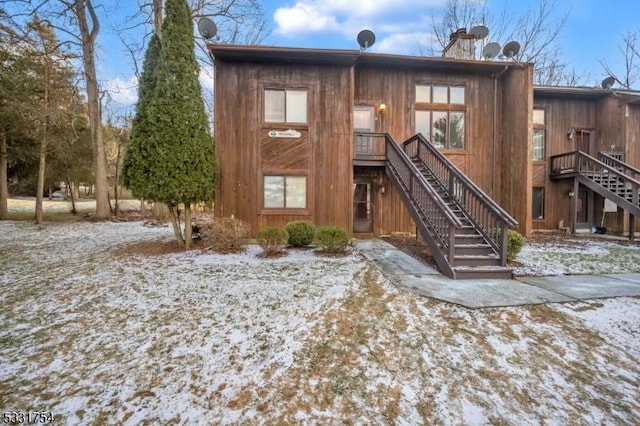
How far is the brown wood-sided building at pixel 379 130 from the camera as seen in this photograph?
9.60 metres

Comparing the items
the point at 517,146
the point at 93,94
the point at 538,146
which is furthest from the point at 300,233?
the point at 93,94

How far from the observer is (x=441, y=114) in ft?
36.2

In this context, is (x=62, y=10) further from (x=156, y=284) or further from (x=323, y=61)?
(x=156, y=284)

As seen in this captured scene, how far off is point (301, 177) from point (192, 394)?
25.5 ft

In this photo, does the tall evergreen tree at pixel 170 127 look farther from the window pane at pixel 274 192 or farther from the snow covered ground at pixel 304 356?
the snow covered ground at pixel 304 356

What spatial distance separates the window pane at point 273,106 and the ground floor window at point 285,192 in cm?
190

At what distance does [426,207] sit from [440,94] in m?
5.70

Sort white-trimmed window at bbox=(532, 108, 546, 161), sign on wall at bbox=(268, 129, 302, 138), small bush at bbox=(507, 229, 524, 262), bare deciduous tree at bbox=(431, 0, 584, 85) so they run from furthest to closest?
bare deciduous tree at bbox=(431, 0, 584, 85), white-trimmed window at bbox=(532, 108, 546, 161), sign on wall at bbox=(268, 129, 302, 138), small bush at bbox=(507, 229, 524, 262)

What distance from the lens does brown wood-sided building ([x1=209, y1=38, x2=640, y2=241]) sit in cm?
960

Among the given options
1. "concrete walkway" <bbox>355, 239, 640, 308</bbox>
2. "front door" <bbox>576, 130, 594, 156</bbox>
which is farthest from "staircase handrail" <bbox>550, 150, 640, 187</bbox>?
"concrete walkway" <bbox>355, 239, 640, 308</bbox>

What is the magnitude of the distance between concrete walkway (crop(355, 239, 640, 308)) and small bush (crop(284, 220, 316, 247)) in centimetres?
252

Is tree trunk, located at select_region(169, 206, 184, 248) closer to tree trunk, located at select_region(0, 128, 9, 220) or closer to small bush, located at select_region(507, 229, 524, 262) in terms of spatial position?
small bush, located at select_region(507, 229, 524, 262)

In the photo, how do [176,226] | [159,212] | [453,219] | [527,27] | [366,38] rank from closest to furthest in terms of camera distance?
[453,219] → [176,226] → [366,38] → [159,212] → [527,27]

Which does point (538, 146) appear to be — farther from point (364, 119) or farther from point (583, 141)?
point (364, 119)
